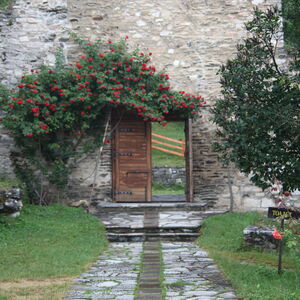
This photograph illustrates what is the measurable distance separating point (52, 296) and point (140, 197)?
647 cm

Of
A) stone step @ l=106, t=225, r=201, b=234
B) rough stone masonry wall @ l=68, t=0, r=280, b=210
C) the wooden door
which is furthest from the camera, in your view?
rough stone masonry wall @ l=68, t=0, r=280, b=210

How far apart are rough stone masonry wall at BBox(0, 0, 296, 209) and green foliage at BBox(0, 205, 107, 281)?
1836 millimetres

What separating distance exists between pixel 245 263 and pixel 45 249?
2.91 metres

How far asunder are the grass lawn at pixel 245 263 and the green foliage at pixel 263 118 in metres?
1.05

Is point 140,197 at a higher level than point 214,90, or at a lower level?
lower

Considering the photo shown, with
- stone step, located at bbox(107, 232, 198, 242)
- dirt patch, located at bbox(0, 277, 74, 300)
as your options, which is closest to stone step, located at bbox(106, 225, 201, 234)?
stone step, located at bbox(107, 232, 198, 242)

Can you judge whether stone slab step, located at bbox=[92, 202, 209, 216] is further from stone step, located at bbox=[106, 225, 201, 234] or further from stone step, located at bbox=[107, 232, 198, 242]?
stone step, located at bbox=[107, 232, 198, 242]

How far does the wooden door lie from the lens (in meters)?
11.4

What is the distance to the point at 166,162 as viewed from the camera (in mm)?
19734

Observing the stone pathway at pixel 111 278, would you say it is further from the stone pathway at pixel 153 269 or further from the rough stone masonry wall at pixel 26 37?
the rough stone masonry wall at pixel 26 37

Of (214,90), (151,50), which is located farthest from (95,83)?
(214,90)

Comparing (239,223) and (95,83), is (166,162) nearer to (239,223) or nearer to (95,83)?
(95,83)

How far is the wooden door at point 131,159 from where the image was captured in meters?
11.4

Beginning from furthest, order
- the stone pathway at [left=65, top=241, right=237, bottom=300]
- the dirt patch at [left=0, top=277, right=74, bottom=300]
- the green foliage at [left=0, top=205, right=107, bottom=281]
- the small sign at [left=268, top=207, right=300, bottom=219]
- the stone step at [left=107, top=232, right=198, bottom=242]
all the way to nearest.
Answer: the stone step at [left=107, top=232, right=198, bottom=242] → the green foliage at [left=0, top=205, right=107, bottom=281] → the small sign at [left=268, top=207, right=300, bottom=219] → the stone pathway at [left=65, top=241, right=237, bottom=300] → the dirt patch at [left=0, top=277, right=74, bottom=300]
